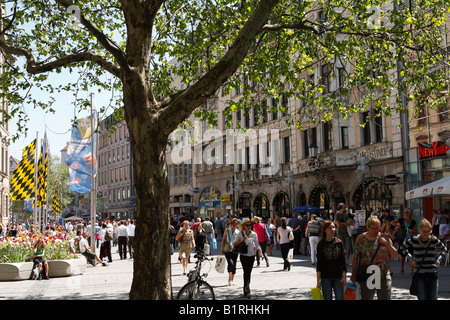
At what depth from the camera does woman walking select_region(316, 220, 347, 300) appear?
866 cm

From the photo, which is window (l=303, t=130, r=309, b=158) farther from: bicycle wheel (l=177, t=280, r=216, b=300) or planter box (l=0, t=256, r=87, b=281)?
bicycle wheel (l=177, t=280, r=216, b=300)

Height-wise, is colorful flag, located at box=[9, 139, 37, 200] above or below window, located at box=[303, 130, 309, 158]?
below

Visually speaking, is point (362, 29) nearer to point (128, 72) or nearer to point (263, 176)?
point (128, 72)

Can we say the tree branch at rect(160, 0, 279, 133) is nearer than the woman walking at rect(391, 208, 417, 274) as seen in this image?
Yes

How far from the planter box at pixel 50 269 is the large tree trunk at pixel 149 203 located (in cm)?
962

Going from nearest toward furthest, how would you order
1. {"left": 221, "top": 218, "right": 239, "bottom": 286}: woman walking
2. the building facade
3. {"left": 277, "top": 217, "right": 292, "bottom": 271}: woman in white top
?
{"left": 221, "top": 218, "right": 239, "bottom": 286}: woman walking < {"left": 277, "top": 217, "right": 292, "bottom": 271}: woman in white top < the building facade

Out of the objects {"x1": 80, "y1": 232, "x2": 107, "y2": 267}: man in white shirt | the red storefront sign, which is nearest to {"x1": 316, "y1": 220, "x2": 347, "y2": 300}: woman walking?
{"x1": 80, "y1": 232, "x2": 107, "y2": 267}: man in white shirt


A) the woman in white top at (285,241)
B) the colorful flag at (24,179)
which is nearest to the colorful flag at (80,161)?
the colorful flag at (24,179)

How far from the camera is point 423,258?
846cm

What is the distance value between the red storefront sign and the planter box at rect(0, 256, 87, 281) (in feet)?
55.9

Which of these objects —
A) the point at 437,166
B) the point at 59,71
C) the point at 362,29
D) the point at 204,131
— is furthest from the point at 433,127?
the point at 204,131

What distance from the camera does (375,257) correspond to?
8336 millimetres

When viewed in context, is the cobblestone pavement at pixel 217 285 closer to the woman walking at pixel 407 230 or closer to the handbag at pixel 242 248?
the woman walking at pixel 407 230

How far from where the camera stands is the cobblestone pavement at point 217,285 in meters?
12.7
